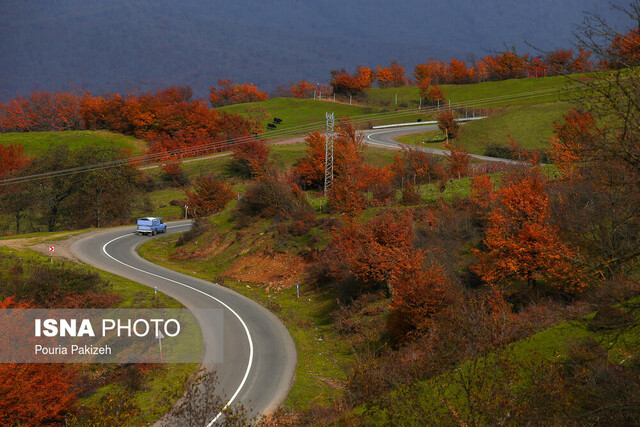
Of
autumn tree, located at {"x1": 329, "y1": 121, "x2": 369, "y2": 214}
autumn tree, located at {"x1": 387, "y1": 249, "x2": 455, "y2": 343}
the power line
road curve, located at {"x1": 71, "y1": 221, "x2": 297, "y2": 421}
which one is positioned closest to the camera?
road curve, located at {"x1": 71, "y1": 221, "x2": 297, "y2": 421}

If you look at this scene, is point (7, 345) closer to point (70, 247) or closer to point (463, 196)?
point (70, 247)

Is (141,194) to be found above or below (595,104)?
below

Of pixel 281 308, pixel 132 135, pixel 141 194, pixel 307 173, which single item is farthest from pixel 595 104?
pixel 132 135

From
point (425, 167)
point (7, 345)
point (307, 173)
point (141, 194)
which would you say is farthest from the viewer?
point (141, 194)

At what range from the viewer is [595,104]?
323 inches

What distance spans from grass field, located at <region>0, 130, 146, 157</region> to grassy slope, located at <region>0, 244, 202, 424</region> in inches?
2461

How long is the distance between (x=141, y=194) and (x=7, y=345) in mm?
50015

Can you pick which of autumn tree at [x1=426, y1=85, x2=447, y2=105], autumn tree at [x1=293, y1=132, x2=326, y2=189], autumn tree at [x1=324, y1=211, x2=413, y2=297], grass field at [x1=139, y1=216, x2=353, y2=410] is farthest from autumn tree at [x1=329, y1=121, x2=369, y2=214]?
autumn tree at [x1=426, y1=85, x2=447, y2=105]

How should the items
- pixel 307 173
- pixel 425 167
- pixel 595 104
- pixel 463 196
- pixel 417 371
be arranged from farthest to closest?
pixel 307 173
pixel 425 167
pixel 463 196
pixel 417 371
pixel 595 104

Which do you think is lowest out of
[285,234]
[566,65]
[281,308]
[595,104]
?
[281,308]

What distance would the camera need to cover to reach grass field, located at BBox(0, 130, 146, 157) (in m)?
93.5

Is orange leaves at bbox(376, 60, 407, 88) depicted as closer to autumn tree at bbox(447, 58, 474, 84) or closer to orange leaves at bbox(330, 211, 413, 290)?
autumn tree at bbox(447, 58, 474, 84)

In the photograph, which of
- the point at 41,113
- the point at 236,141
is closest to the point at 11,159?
the point at 236,141

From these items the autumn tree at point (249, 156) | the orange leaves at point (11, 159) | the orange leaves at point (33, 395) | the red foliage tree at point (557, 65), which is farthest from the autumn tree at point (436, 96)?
the red foliage tree at point (557, 65)
